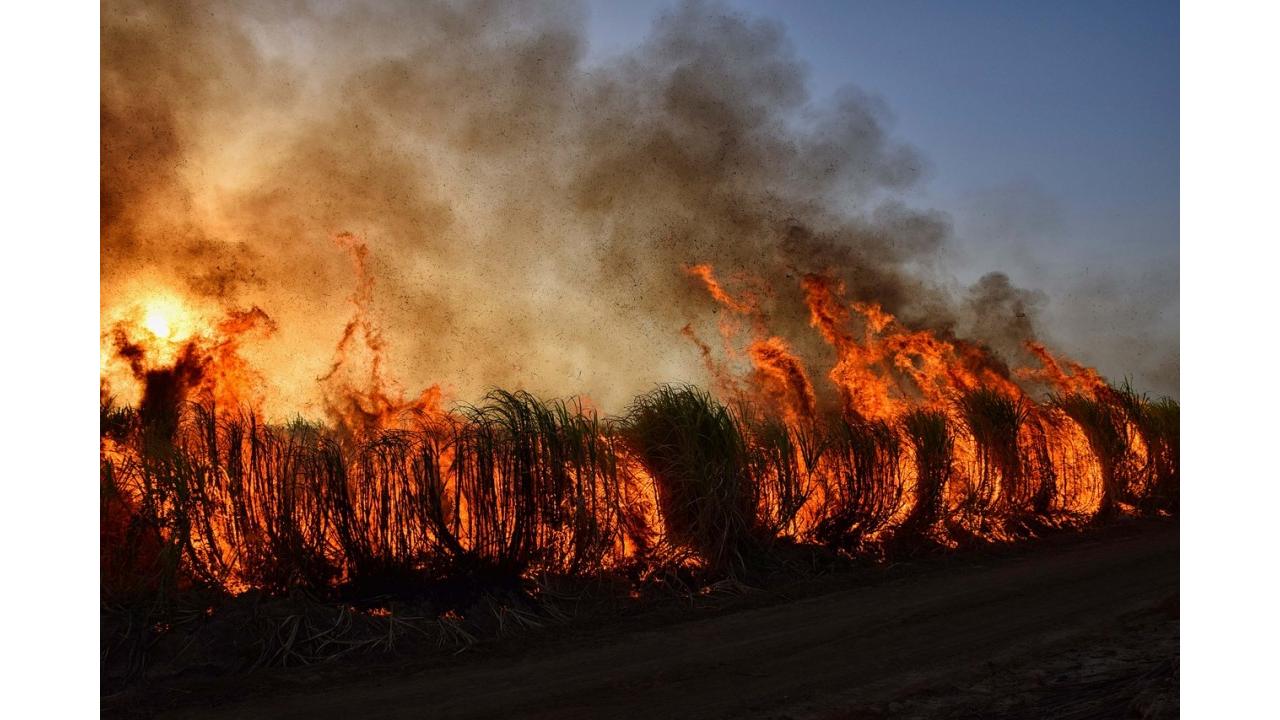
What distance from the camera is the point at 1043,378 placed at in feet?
37.5

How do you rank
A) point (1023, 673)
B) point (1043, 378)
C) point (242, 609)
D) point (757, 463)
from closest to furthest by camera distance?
point (1023, 673) → point (242, 609) → point (757, 463) → point (1043, 378)

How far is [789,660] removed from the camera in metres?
4.86

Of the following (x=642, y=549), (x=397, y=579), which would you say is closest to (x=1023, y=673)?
(x=642, y=549)

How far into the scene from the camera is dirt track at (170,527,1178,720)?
422cm

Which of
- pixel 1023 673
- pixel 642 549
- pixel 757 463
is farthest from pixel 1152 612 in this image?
pixel 642 549

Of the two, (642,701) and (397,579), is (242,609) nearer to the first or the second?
(397,579)

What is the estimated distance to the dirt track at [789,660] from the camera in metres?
4.22
